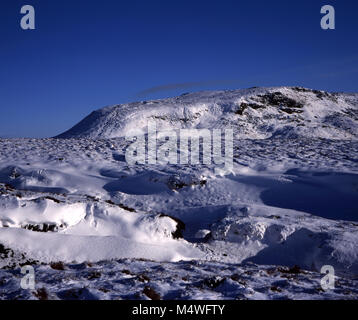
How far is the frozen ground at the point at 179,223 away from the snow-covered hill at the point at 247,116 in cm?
1229

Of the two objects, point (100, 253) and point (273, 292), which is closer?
point (273, 292)

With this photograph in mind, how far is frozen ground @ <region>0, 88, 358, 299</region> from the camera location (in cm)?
580

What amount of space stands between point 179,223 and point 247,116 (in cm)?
2739

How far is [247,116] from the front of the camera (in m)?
34.8

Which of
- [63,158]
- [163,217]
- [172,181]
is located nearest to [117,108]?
[63,158]

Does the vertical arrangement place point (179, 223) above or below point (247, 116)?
below

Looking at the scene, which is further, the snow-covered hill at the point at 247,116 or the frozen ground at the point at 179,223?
the snow-covered hill at the point at 247,116

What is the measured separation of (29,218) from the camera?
8.16 metres

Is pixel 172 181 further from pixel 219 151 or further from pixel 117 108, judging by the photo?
pixel 117 108

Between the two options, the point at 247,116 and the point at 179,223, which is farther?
the point at 247,116

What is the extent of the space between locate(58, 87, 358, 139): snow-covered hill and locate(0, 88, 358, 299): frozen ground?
40.3 ft

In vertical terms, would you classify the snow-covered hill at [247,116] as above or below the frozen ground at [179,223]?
above

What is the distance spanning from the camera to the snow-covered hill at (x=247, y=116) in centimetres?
3031

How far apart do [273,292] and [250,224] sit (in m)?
3.80
